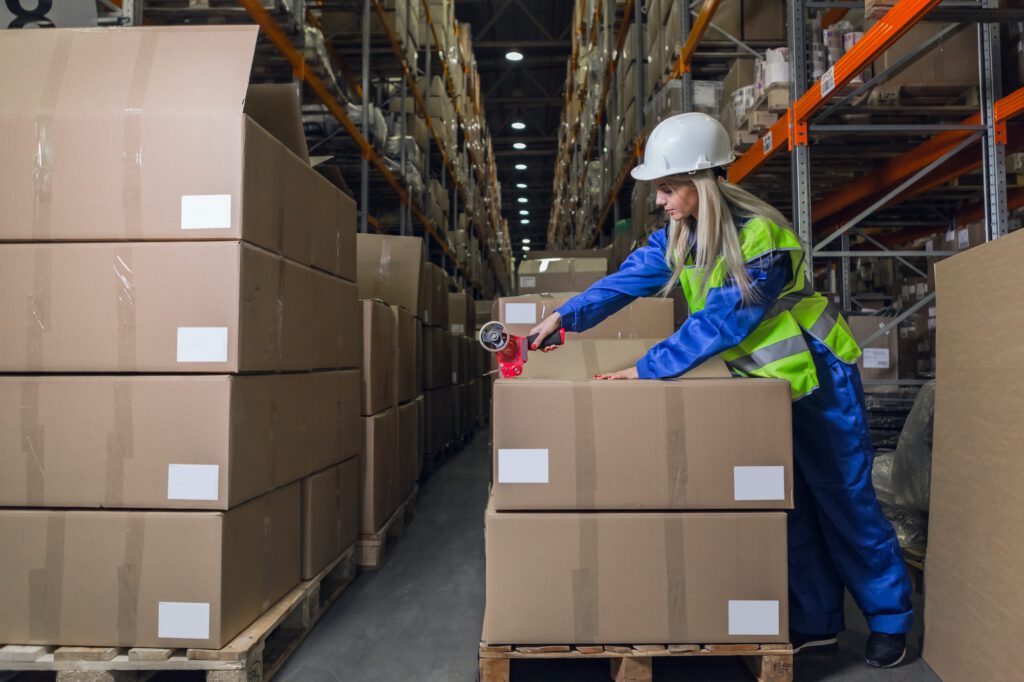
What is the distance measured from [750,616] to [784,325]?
0.81 metres

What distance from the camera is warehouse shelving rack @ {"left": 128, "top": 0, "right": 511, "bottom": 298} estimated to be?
4.00 metres

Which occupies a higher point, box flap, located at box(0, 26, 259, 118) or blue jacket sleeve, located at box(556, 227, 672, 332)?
box flap, located at box(0, 26, 259, 118)

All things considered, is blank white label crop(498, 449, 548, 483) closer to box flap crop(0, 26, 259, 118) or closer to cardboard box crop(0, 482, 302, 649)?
cardboard box crop(0, 482, 302, 649)

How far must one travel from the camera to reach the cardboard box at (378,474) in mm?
3086

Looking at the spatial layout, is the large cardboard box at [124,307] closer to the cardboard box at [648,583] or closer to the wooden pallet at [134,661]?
the wooden pallet at [134,661]

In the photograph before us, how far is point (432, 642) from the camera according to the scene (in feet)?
7.45

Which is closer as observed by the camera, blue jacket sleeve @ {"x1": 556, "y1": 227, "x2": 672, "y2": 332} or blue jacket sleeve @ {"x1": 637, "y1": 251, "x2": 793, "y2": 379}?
blue jacket sleeve @ {"x1": 637, "y1": 251, "x2": 793, "y2": 379}

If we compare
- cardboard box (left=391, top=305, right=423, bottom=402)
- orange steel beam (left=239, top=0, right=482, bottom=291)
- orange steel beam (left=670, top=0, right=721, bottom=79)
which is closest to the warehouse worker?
cardboard box (left=391, top=305, right=423, bottom=402)

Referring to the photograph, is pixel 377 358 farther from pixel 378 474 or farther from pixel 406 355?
pixel 406 355

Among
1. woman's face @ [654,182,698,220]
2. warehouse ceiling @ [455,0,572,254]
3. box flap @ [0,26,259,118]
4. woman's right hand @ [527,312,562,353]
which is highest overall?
warehouse ceiling @ [455,0,572,254]

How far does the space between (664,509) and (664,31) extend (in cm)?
434

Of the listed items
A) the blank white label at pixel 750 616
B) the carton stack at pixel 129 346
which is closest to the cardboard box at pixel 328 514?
the carton stack at pixel 129 346

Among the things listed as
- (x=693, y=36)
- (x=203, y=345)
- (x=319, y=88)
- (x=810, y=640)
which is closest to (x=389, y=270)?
(x=319, y=88)

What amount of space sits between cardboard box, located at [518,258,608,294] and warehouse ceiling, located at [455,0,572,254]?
820 cm
